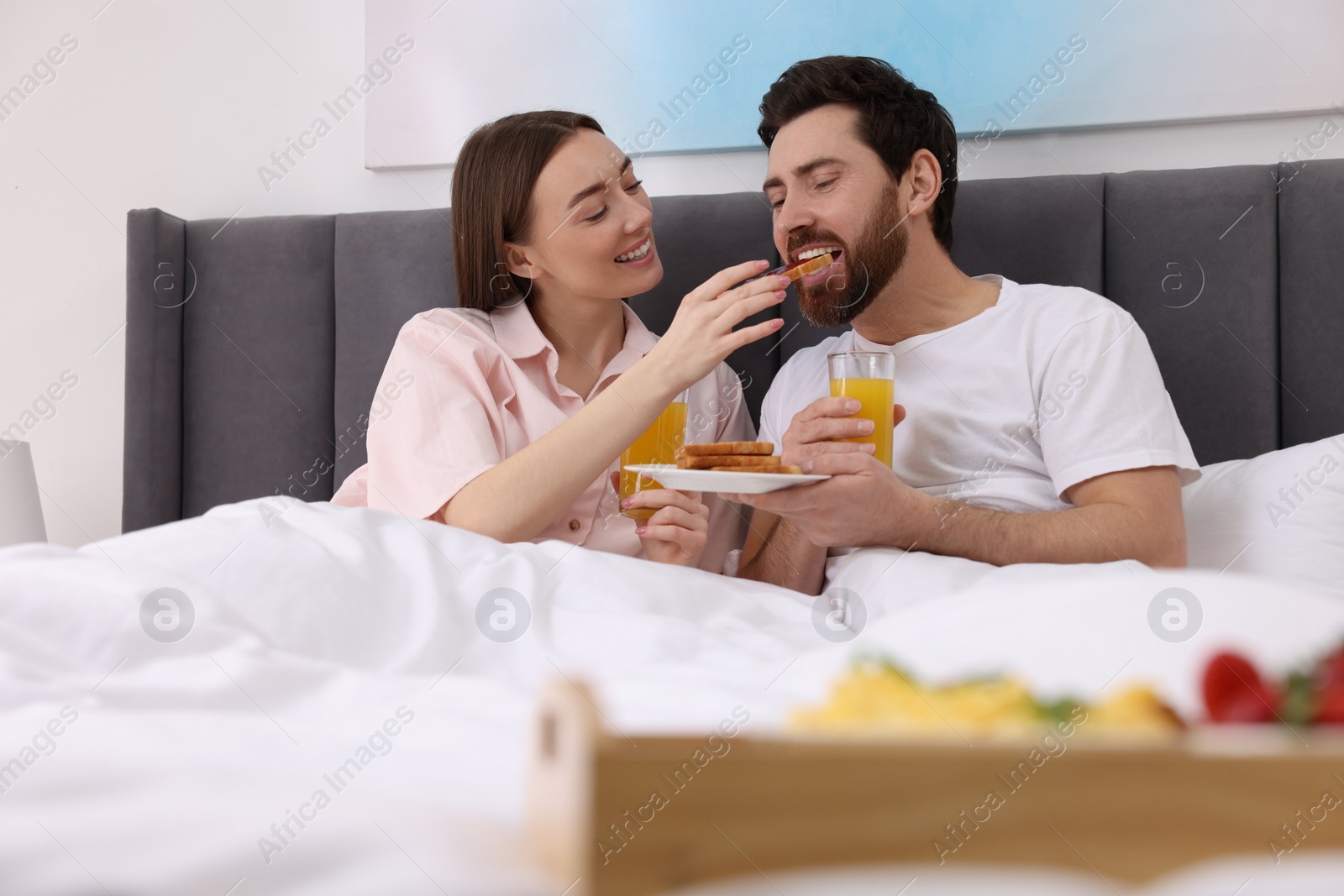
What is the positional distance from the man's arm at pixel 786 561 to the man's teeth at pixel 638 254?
1.74 ft

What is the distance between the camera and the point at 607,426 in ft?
4.77

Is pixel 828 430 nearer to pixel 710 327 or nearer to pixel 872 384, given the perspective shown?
pixel 872 384

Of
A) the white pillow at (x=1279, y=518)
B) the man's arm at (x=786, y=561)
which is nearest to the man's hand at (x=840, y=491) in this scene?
the man's arm at (x=786, y=561)

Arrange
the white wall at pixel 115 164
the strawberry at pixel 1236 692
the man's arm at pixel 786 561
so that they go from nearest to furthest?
1. the strawberry at pixel 1236 692
2. the man's arm at pixel 786 561
3. the white wall at pixel 115 164

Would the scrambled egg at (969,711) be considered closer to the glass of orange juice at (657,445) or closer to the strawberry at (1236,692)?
the strawberry at (1236,692)

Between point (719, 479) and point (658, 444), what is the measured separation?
1.46ft

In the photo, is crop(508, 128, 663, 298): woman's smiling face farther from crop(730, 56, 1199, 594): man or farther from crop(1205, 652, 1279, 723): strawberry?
crop(1205, 652, 1279, 723): strawberry

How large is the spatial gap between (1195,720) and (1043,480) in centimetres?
95

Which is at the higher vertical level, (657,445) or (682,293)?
(682,293)

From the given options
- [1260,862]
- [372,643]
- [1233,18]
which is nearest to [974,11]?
[1233,18]

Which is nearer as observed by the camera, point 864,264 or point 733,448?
point 733,448

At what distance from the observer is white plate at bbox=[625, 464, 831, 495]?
116 centimetres

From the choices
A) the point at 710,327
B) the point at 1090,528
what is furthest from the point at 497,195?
the point at 1090,528

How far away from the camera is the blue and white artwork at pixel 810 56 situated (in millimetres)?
1866
